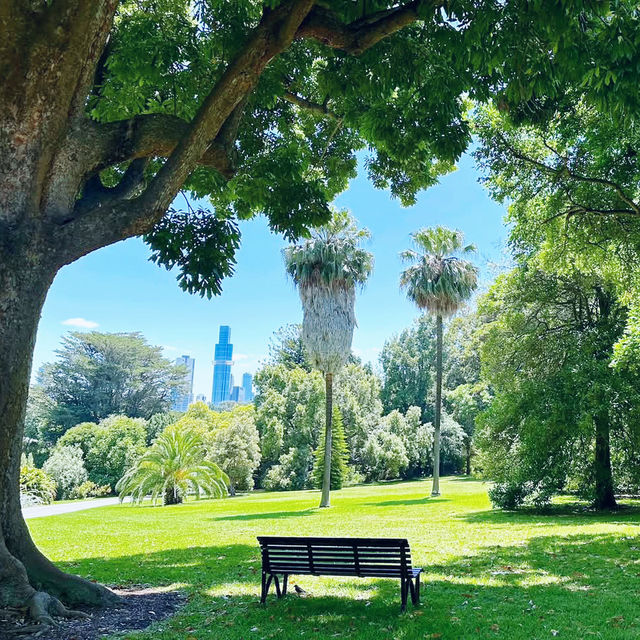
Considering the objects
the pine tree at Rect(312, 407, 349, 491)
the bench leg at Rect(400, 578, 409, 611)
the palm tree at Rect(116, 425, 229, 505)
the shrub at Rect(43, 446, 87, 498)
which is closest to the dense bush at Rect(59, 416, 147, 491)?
the shrub at Rect(43, 446, 87, 498)

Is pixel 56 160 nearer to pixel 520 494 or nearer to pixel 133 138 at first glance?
pixel 133 138

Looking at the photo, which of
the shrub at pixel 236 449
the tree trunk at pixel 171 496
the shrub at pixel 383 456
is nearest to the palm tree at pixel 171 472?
the tree trunk at pixel 171 496

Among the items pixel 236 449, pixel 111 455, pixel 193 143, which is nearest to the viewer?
pixel 193 143

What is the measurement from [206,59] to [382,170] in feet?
12.0

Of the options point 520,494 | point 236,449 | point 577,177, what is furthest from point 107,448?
point 577,177

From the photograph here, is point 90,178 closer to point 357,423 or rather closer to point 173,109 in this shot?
point 173,109

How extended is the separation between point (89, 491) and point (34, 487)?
39.6 ft

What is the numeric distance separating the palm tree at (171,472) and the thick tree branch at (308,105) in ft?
73.3

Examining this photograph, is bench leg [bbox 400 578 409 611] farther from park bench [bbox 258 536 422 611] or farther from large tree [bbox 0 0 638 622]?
large tree [bbox 0 0 638 622]

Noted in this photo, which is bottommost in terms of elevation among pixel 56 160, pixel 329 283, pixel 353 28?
pixel 56 160

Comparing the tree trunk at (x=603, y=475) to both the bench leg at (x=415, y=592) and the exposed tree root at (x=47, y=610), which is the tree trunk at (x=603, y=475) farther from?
the exposed tree root at (x=47, y=610)

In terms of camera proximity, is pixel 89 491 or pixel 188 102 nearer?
pixel 188 102

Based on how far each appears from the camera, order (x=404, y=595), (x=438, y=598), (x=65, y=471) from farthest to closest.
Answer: (x=65, y=471)
(x=438, y=598)
(x=404, y=595)

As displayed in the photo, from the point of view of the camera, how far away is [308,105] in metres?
9.87
